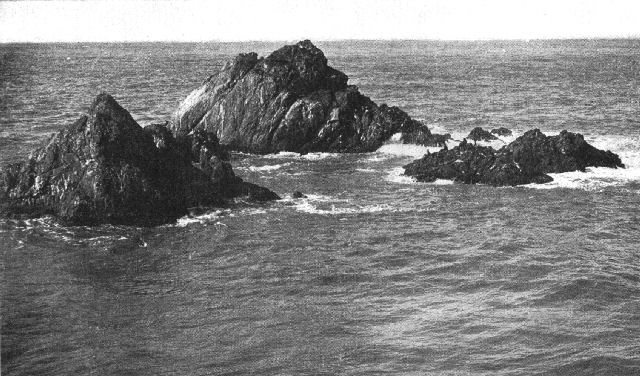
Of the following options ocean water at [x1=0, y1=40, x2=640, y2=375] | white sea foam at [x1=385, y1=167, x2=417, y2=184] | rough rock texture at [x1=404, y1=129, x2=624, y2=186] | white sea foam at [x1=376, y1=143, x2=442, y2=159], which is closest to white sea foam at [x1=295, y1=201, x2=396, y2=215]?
ocean water at [x1=0, y1=40, x2=640, y2=375]

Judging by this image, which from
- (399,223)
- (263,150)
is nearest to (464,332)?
(399,223)

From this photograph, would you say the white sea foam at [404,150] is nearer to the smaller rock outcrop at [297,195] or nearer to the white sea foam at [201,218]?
the smaller rock outcrop at [297,195]

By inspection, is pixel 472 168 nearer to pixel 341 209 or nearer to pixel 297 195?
pixel 341 209

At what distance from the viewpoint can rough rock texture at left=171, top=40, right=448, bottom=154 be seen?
4788 cm

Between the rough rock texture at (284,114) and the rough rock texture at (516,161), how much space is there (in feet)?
25.0

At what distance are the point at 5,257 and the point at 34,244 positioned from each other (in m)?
1.60

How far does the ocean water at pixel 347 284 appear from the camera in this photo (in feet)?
57.9

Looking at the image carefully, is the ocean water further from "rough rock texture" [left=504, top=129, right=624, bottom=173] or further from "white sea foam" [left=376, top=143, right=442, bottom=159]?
"white sea foam" [left=376, top=143, right=442, bottom=159]

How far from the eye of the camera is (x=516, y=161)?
38625mm

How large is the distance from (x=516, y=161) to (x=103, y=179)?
21.9 m

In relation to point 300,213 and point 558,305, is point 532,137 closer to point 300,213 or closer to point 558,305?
point 300,213

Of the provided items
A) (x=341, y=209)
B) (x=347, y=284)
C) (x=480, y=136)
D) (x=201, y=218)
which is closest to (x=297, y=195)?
(x=341, y=209)

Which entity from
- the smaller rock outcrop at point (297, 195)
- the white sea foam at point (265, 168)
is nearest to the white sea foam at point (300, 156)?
the white sea foam at point (265, 168)

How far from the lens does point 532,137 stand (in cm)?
4000
